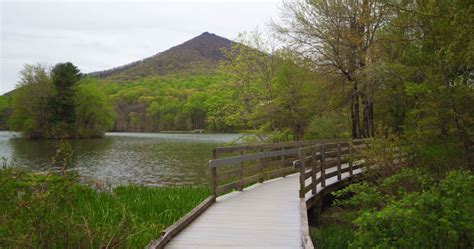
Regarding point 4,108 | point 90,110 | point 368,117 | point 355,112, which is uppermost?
point 4,108

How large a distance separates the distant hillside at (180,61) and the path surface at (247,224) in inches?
5938

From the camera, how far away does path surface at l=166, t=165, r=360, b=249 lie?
532cm

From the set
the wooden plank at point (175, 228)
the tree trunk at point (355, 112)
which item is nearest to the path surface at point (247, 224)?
the wooden plank at point (175, 228)

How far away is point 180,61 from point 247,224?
6978 inches

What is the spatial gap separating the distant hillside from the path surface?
495 ft

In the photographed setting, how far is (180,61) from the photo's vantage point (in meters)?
179

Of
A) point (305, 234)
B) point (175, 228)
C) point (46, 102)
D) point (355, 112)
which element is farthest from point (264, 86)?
point (46, 102)

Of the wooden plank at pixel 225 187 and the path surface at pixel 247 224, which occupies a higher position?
the wooden plank at pixel 225 187

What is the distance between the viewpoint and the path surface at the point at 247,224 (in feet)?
17.5

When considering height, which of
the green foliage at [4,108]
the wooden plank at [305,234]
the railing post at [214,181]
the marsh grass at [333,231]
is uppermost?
the green foliage at [4,108]

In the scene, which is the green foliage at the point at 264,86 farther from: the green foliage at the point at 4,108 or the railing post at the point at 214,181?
the green foliage at the point at 4,108

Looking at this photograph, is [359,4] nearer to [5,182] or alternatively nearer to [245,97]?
[245,97]

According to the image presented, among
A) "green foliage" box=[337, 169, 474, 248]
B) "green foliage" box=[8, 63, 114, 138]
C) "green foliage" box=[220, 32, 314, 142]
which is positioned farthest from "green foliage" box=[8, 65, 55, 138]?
"green foliage" box=[337, 169, 474, 248]

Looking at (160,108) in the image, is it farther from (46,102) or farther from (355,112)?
(355,112)
